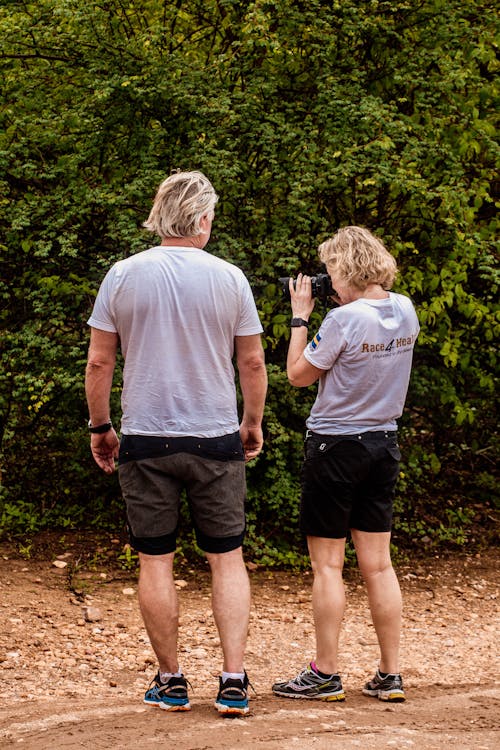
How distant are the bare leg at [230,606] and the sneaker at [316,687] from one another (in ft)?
1.53

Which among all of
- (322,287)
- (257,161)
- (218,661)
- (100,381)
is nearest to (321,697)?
(218,661)

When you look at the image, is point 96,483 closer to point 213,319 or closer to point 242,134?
point 242,134

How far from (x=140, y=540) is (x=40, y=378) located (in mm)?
2722

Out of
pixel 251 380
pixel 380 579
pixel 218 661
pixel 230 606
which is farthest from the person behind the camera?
pixel 218 661

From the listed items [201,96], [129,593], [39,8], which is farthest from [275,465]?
[39,8]

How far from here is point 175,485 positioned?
3.48 meters

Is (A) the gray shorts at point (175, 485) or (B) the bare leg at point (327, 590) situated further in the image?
(B) the bare leg at point (327, 590)

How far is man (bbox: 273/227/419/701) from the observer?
3.71 meters

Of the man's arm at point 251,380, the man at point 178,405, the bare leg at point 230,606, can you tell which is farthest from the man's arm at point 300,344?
the bare leg at point 230,606

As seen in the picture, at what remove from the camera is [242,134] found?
6328 mm

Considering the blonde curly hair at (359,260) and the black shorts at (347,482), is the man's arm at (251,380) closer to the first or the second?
the black shorts at (347,482)

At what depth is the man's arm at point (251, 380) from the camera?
11.9 feet

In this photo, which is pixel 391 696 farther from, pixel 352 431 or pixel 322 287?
pixel 322 287

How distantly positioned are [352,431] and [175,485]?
2.59ft
